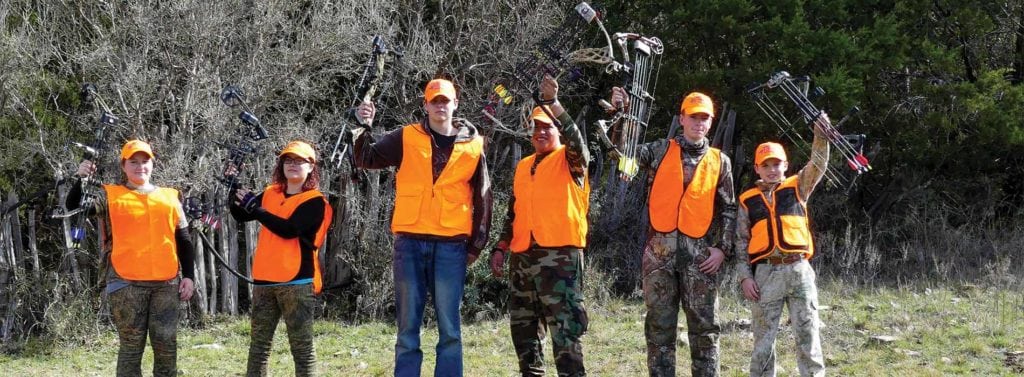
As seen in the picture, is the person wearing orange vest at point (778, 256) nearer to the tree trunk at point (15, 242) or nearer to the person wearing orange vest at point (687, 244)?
the person wearing orange vest at point (687, 244)

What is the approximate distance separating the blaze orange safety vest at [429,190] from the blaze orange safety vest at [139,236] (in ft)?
5.38

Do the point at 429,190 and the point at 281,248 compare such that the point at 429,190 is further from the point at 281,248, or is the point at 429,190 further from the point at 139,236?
the point at 139,236

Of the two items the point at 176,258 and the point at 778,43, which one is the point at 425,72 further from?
the point at 176,258

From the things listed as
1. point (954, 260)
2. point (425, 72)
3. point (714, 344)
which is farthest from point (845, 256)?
point (714, 344)

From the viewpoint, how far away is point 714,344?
611 centimetres

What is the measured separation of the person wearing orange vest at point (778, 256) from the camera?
6234mm

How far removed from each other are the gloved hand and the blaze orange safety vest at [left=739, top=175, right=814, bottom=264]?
3.20 metres

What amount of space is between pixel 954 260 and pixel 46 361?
10.7m

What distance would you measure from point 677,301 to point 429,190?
1739 millimetres

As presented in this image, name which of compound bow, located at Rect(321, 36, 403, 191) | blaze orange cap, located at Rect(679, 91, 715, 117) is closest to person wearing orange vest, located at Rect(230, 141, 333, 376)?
compound bow, located at Rect(321, 36, 403, 191)

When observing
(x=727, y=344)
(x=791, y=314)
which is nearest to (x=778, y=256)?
(x=791, y=314)

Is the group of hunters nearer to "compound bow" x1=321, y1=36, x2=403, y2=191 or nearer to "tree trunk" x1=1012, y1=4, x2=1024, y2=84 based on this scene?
"compound bow" x1=321, y1=36, x2=403, y2=191

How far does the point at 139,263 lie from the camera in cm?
625

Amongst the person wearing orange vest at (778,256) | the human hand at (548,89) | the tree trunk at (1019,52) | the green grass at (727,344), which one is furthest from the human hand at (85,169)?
the tree trunk at (1019,52)
